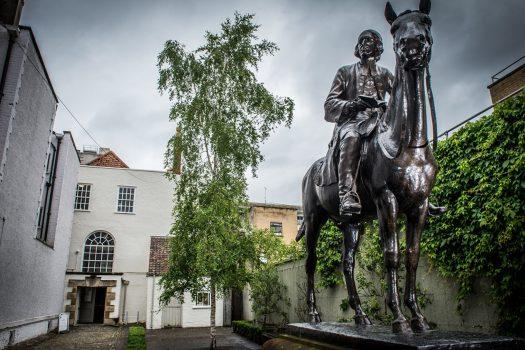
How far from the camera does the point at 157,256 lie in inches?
1016

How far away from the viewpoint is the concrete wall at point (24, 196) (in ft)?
37.2

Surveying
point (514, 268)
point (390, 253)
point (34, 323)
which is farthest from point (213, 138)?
point (390, 253)

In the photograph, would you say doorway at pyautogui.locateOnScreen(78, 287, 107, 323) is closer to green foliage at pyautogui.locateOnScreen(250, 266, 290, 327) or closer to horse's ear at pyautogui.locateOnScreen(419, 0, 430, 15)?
green foliage at pyautogui.locateOnScreen(250, 266, 290, 327)

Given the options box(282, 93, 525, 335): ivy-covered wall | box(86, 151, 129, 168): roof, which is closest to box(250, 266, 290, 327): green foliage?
box(282, 93, 525, 335): ivy-covered wall

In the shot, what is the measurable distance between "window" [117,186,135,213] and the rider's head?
2725 centimetres

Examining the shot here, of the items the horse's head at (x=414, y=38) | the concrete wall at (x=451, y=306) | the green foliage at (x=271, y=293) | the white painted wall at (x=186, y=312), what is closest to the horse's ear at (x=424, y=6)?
the horse's head at (x=414, y=38)

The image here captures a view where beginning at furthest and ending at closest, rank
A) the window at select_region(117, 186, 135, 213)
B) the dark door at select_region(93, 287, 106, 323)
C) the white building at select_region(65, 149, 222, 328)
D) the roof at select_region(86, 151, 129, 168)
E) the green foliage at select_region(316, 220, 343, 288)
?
the roof at select_region(86, 151, 129, 168), the window at select_region(117, 186, 135, 213), the dark door at select_region(93, 287, 106, 323), the white building at select_region(65, 149, 222, 328), the green foliage at select_region(316, 220, 343, 288)

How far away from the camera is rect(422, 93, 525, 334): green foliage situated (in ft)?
16.5

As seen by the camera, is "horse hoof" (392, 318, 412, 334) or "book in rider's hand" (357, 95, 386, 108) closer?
"horse hoof" (392, 318, 412, 334)

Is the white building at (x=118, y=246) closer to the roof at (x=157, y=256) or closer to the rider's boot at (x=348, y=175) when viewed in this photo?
the roof at (x=157, y=256)

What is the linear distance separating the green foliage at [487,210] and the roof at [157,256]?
20.4 metres

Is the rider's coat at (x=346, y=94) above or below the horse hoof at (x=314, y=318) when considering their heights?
above

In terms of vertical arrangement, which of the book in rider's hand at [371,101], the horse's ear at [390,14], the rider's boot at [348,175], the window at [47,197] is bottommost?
the rider's boot at [348,175]

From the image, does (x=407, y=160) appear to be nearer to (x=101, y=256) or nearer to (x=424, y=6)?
(x=424, y=6)
